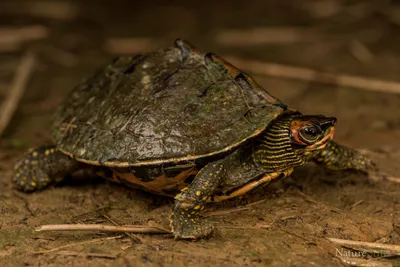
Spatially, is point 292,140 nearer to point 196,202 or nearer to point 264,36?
point 196,202

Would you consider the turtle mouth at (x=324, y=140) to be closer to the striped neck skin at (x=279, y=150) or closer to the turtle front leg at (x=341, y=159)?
the striped neck skin at (x=279, y=150)

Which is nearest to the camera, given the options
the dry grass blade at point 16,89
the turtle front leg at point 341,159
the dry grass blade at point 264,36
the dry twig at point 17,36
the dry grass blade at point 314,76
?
the turtle front leg at point 341,159

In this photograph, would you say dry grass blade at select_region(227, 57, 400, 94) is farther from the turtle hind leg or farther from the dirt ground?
the turtle hind leg

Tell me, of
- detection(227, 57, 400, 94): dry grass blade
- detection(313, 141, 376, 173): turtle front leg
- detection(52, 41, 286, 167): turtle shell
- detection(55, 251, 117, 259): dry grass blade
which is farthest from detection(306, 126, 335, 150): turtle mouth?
detection(227, 57, 400, 94): dry grass blade

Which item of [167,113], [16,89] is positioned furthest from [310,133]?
[16,89]

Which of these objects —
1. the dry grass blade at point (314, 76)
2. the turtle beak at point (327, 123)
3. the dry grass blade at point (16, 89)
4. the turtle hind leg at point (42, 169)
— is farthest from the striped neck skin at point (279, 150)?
the dry grass blade at point (16, 89)
